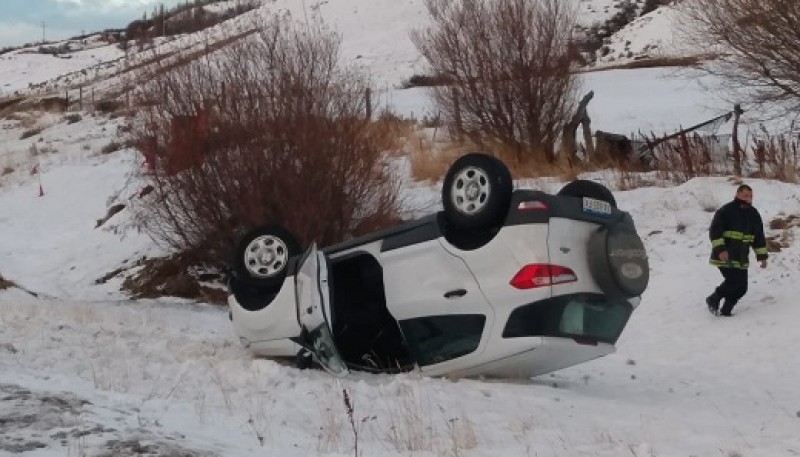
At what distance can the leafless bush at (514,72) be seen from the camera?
1898 centimetres

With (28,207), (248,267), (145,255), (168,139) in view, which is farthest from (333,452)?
(28,207)

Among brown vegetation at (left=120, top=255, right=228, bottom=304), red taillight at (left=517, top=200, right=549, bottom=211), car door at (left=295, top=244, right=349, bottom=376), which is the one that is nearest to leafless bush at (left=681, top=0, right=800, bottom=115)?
brown vegetation at (left=120, top=255, right=228, bottom=304)

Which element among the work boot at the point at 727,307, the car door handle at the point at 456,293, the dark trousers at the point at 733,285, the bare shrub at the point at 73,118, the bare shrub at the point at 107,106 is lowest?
the work boot at the point at 727,307

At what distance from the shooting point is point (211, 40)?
14648 mm

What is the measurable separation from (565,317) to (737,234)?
5.15 m

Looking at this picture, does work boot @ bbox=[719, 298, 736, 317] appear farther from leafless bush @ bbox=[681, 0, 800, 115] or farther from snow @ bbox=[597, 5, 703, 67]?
snow @ bbox=[597, 5, 703, 67]

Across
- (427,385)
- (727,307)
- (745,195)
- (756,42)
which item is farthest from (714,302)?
(756,42)

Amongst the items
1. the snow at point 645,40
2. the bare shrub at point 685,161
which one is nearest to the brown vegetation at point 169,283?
the bare shrub at point 685,161

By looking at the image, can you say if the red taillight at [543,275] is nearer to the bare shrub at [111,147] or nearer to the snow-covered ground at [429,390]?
the snow-covered ground at [429,390]

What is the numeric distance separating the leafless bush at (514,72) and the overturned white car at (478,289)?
38.7 feet

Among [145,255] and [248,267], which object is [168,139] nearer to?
[145,255]

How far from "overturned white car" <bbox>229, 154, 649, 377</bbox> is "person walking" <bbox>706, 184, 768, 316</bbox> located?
4.21 meters

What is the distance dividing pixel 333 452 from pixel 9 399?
5.78 ft

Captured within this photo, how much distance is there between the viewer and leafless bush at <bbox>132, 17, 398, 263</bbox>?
44.4ft
